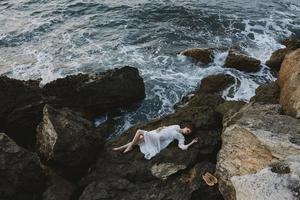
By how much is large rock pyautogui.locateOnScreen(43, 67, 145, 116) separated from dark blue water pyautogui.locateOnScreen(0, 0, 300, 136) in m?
0.83

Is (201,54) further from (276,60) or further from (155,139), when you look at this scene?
(155,139)

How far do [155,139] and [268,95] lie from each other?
161 inches

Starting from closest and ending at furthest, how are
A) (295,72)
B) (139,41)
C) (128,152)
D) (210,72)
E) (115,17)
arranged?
(128,152) < (295,72) < (210,72) < (139,41) < (115,17)

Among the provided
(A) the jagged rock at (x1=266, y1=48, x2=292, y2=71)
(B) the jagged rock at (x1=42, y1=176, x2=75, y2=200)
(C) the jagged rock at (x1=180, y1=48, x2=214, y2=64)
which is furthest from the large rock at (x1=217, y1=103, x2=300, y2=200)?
(C) the jagged rock at (x1=180, y1=48, x2=214, y2=64)

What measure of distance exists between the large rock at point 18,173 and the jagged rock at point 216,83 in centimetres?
799

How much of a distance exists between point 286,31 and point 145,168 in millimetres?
15718

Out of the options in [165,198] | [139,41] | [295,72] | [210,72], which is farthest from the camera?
[139,41]

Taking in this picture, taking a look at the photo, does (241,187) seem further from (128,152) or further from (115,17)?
(115,17)

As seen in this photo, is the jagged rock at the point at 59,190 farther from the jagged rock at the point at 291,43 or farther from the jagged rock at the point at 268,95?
the jagged rock at the point at 291,43

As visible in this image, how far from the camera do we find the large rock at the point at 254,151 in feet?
26.8

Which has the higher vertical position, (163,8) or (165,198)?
(165,198)

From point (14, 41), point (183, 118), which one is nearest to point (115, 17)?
point (14, 41)

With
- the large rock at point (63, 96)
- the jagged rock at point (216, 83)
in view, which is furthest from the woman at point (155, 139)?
the jagged rock at point (216, 83)

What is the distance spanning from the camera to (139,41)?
22.7m
